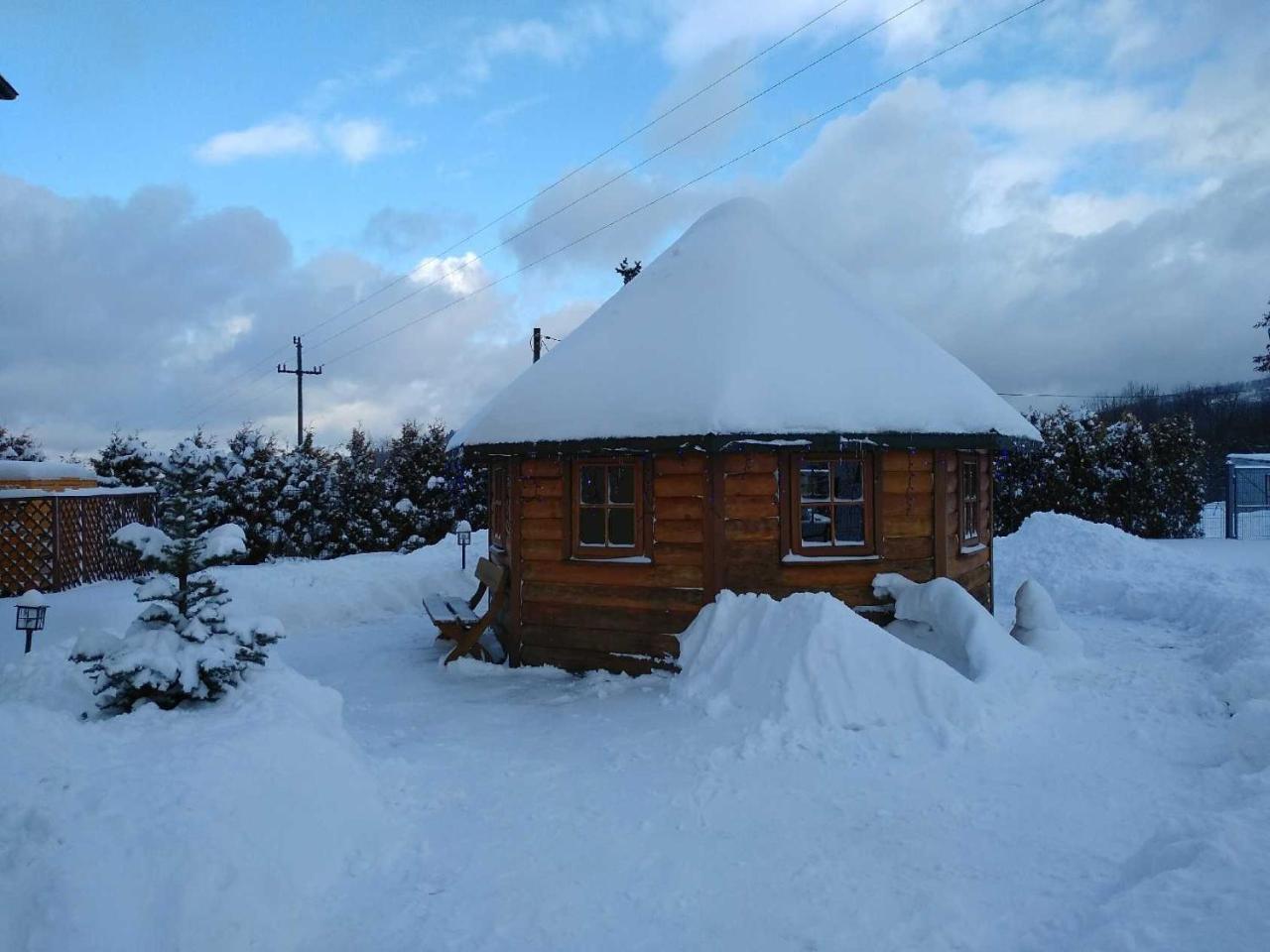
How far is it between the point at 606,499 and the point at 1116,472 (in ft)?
52.8

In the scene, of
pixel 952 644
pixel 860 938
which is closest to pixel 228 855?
pixel 860 938

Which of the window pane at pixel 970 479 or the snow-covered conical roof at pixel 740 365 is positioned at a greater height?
the snow-covered conical roof at pixel 740 365

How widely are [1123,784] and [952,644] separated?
7.66ft

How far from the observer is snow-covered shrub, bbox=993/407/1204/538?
19422 mm

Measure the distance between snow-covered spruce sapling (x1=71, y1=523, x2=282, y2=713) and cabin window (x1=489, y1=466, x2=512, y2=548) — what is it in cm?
391

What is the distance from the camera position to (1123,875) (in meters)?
4.21

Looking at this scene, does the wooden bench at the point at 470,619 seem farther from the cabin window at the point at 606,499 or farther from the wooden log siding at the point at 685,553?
the cabin window at the point at 606,499

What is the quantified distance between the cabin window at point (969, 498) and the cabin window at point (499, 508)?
17.3 ft

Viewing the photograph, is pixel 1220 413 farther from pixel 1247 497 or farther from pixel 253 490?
pixel 253 490

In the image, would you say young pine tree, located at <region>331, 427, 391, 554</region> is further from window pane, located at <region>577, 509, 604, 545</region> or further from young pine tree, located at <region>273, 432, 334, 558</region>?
window pane, located at <region>577, 509, 604, 545</region>

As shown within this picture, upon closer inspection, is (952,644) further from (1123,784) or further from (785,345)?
(785,345)

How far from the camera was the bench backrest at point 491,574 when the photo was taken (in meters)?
9.38

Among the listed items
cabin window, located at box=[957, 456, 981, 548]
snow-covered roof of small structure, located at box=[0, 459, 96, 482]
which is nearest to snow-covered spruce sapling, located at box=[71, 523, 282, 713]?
cabin window, located at box=[957, 456, 981, 548]

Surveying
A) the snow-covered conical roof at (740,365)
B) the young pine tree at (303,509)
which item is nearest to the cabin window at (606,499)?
the snow-covered conical roof at (740,365)
